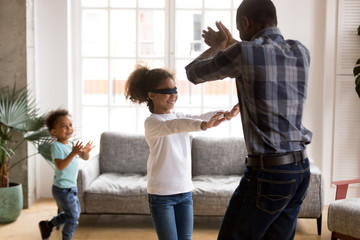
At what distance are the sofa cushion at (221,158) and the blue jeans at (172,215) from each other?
219 cm

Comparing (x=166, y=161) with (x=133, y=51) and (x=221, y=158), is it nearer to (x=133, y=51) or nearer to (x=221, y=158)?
(x=221, y=158)

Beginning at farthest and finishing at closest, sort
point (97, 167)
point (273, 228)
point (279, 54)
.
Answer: point (97, 167) < point (273, 228) < point (279, 54)

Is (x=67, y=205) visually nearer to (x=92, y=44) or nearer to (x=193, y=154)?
(x=193, y=154)

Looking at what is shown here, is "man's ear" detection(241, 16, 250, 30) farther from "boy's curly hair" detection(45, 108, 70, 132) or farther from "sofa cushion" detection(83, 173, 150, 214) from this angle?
"sofa cushion" detection(83, 173, 150, 214)

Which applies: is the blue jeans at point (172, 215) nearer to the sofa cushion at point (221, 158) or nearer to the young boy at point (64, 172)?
the young boy at point (64, 172)

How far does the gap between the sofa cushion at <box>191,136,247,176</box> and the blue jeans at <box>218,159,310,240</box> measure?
272 cm

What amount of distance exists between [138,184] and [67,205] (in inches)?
31.4

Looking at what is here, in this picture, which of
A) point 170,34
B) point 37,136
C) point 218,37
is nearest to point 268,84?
point 218,37

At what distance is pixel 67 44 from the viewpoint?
5.33m

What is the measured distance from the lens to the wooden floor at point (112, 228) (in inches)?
168

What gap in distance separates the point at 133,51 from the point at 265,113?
361 centimetres

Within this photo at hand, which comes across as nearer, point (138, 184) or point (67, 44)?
point (138, 184)

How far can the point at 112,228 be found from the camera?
177 inches

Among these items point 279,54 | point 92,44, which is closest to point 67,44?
point 92,44
